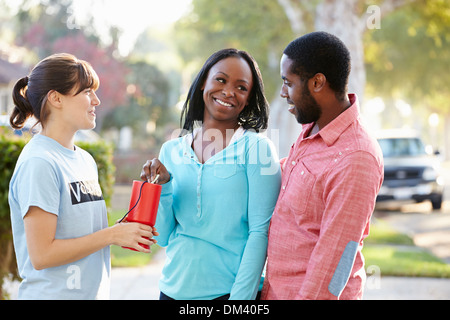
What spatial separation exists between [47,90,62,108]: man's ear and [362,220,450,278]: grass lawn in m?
5.16

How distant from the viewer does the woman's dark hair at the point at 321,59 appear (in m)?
2.14

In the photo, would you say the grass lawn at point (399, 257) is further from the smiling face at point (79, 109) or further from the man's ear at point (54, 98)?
the man's ear at point (54, 98)

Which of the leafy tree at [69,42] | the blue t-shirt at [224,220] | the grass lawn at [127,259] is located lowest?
the grass lawn at [127,259]

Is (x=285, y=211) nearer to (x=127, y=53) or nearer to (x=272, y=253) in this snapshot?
(x=272, y=253)

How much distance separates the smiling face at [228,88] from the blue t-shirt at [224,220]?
16 cm

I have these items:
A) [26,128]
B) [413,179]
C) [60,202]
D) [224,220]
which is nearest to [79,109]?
[60,202]

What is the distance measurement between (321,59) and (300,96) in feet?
0.56

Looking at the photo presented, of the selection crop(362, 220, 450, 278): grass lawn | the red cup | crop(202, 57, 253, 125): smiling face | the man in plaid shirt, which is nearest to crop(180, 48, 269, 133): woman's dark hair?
crop(202, 57, 253, 125): smiling face

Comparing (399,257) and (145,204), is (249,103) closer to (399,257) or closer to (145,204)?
(145,204)

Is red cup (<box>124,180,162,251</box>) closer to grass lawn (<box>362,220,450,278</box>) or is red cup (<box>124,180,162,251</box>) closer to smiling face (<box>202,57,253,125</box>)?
smiling face (<box>202,57,253,125</box>)

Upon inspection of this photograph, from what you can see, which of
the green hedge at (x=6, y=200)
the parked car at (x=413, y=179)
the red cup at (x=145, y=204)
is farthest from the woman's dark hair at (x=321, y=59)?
the parked car at (x=413, y=179)

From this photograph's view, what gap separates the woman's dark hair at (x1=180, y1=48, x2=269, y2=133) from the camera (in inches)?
101

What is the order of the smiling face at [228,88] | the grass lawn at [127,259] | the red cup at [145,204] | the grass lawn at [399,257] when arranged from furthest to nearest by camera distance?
the grass lawn at [127,259] < the grass lawn at [399,257] < the smiling face at [228,88] < the red cup at [145,204]
